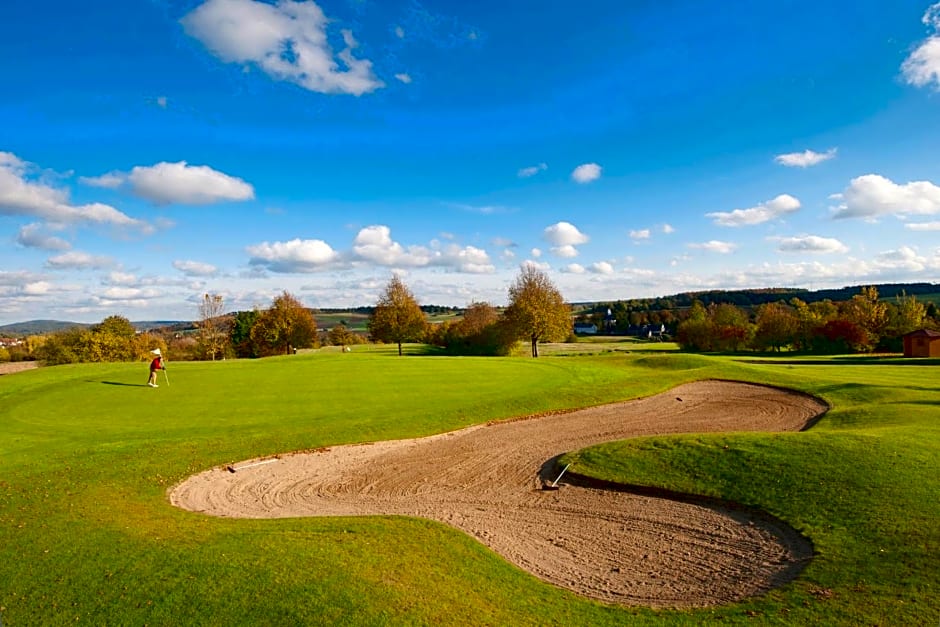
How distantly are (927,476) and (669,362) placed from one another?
30573mm

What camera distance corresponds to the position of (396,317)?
7181 centimetres

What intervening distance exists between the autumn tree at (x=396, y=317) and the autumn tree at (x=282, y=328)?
44.9ft

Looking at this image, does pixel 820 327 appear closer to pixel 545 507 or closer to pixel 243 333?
pixel 545 507

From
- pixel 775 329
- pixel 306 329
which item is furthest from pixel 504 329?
pixel 775 329

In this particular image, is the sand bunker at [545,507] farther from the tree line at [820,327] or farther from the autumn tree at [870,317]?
the autumn tree at [870,317]

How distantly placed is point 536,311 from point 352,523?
49.8 m

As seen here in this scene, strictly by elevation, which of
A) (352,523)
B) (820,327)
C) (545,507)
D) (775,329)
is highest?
(820,327)

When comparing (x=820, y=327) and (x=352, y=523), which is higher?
(x=820, y=327)

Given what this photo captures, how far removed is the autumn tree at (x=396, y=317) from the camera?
71875 millimetres

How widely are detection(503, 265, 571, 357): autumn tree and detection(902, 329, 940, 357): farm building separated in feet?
122

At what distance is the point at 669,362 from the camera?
42500 mm

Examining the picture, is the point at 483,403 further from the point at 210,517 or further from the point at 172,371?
the point at 172,371

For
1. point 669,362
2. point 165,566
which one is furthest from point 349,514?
point 669,362

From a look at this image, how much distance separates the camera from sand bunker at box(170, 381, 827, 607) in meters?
10.0
